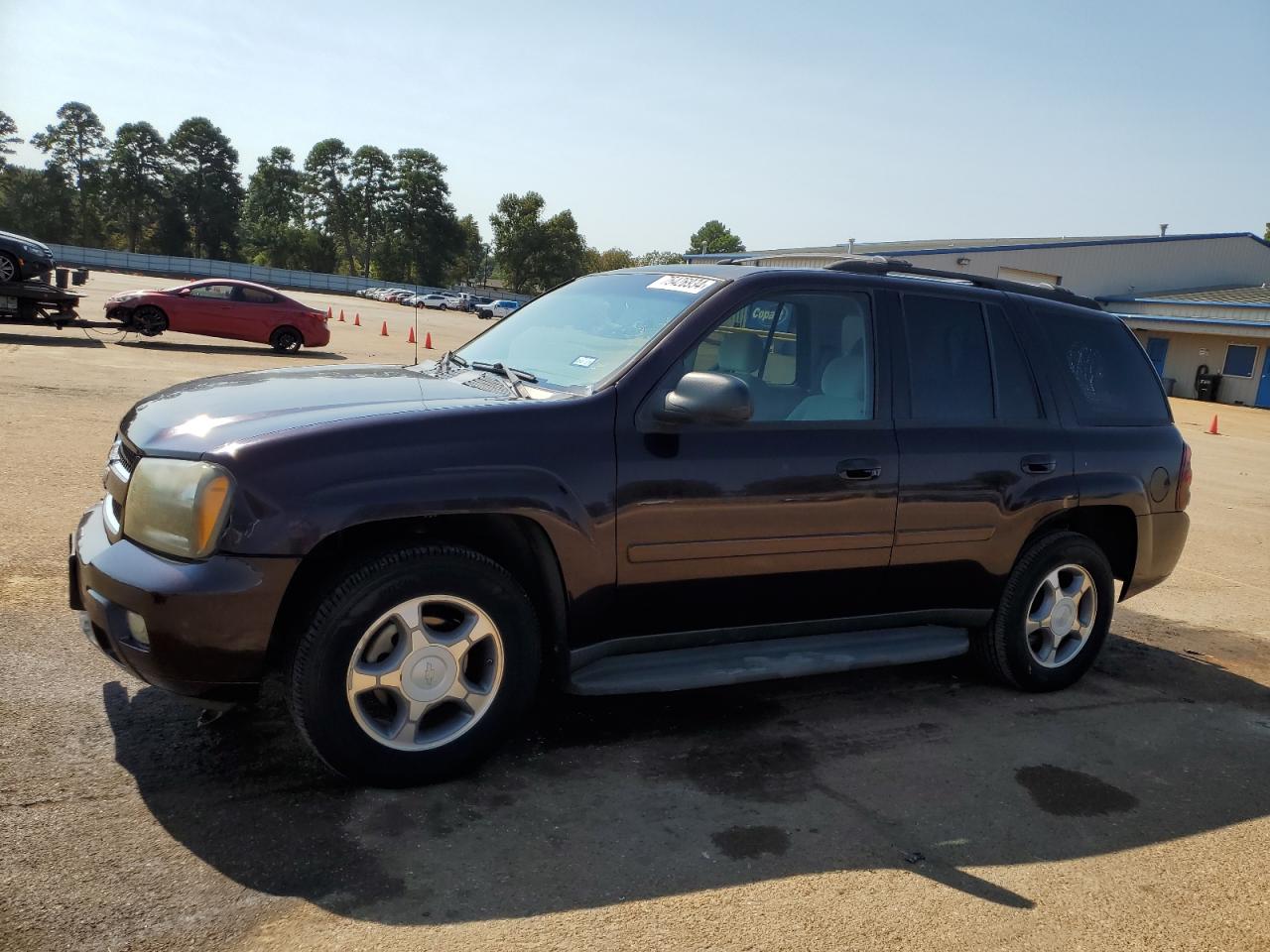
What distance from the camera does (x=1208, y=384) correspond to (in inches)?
1468

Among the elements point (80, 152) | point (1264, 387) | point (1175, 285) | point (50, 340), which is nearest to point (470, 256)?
point (80, 152)

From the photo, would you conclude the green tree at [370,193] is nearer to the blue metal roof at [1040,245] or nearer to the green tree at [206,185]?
the green tree at [206,185]

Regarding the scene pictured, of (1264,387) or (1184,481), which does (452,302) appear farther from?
(1184,481)

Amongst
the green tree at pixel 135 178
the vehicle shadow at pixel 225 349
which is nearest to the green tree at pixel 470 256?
the green tree at pixel 135 178

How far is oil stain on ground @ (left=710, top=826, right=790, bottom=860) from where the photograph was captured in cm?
310

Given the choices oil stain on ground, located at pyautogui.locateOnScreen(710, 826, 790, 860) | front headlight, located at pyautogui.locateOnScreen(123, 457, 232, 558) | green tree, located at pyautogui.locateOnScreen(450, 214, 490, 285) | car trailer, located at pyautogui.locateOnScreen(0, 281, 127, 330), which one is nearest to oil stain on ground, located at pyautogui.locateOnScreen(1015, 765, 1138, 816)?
oil stain on ground, located at pyautogui.locateOnScreen(710, 826, 790, 860)

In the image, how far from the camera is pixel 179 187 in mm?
106250

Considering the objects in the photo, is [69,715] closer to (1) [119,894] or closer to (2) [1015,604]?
(1) [119,894]

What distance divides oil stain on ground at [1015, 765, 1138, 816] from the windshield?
226cm

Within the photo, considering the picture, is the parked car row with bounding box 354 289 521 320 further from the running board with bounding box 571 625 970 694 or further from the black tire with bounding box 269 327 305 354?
the running board with bounding box 571 625 970 694

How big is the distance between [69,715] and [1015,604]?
3974 millimetres

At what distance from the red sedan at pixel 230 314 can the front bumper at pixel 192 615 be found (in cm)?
1881

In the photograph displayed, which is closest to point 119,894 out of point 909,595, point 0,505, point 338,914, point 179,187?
point 338,914

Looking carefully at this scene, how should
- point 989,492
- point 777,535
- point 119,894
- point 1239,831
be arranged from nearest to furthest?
point 119,894 → point 1239,831 → point 777,535 → point 989,492
